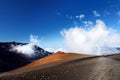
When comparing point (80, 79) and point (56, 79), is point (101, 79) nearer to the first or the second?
point (80, 79)

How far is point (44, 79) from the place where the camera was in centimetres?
1980

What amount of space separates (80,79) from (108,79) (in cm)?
275

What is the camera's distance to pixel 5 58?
522ft

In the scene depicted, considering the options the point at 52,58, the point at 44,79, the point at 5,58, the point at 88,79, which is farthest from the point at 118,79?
the point at 5,58

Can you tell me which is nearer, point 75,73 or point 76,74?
point 76,74

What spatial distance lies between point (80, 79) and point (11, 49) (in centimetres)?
18321

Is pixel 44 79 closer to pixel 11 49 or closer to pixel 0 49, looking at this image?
pixel 0 49

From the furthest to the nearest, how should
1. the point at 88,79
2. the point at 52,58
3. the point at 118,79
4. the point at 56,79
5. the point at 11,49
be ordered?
the point at 11,49 < the point at 52,58 < the point at 56,79 < the point at 88,79 < the point at 118,79

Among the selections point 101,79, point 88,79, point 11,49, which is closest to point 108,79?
point 101,79

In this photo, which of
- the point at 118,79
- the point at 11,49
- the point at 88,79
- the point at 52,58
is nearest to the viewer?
the point at 118,79

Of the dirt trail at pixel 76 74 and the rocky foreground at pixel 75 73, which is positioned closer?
the dirt trail at pixel 76 74

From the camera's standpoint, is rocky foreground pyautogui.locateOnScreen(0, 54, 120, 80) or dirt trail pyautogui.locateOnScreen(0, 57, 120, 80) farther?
rocky foreground pyautogui.locateOnScreen(0, 54, 120, 80)

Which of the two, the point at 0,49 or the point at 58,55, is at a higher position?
the point at 0,49

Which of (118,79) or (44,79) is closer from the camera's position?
(118,79)
